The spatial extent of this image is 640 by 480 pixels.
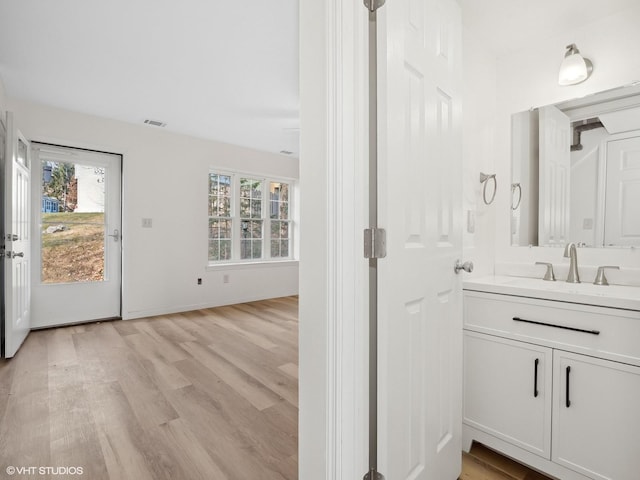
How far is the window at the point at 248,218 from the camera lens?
195 inches

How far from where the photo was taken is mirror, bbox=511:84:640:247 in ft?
5.33

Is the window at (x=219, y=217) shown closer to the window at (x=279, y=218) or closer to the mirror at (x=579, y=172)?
the window at (x=279, y=218)

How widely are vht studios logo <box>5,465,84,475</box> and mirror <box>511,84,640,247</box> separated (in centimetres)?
264

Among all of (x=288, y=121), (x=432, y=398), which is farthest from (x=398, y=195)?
(x=288, y=121)

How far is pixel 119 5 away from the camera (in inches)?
77.6

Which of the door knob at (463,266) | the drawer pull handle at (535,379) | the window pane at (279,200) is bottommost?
the drawer pull handle at (535,379)

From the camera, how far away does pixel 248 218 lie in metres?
5.25

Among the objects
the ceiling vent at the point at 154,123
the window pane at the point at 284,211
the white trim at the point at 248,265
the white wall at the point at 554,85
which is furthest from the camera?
the window pane at the point at 284,211

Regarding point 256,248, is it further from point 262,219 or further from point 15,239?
point 15,239

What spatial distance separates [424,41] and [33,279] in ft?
14.6

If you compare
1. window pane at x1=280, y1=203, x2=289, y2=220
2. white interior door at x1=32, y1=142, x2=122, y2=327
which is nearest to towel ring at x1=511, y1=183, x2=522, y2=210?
window pane at x1=280, y1=203, x2=289, y2=220

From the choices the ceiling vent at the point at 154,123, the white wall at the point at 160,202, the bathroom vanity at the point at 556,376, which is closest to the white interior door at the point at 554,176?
the bathroom vanity at the point at 556,376

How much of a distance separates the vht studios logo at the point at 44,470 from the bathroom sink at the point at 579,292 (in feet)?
6.75

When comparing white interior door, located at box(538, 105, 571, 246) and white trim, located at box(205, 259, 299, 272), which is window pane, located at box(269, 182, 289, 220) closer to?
white trim, located at box(205, 259, 299, 272)
